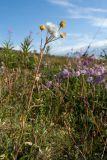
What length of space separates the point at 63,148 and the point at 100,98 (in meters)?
2.03

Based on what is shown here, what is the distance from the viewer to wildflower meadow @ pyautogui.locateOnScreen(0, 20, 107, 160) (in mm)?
3791

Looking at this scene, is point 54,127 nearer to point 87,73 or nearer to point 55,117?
point 55,117

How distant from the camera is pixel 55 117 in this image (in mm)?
5578

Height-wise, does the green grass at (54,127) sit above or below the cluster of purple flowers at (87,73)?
below

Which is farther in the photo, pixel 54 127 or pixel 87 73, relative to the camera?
pixel 87 73

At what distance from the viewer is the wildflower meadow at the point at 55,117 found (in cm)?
379

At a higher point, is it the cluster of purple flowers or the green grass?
the cluster of purple flowers

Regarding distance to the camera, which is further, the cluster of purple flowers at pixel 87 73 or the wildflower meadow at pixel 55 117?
the cluster of purple flowers at pixel 87 73

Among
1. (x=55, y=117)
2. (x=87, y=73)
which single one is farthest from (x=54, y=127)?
(x=87, y=73)

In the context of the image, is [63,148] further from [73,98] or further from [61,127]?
[73,98]

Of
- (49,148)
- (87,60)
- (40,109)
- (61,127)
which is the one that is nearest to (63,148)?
(49,148)

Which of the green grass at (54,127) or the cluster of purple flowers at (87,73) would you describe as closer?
the green grass at (54,127)

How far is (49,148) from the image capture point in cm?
418

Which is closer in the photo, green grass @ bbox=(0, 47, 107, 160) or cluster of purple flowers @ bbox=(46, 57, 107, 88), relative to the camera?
green grass @ bbox=(0, 47, 107, 160)
